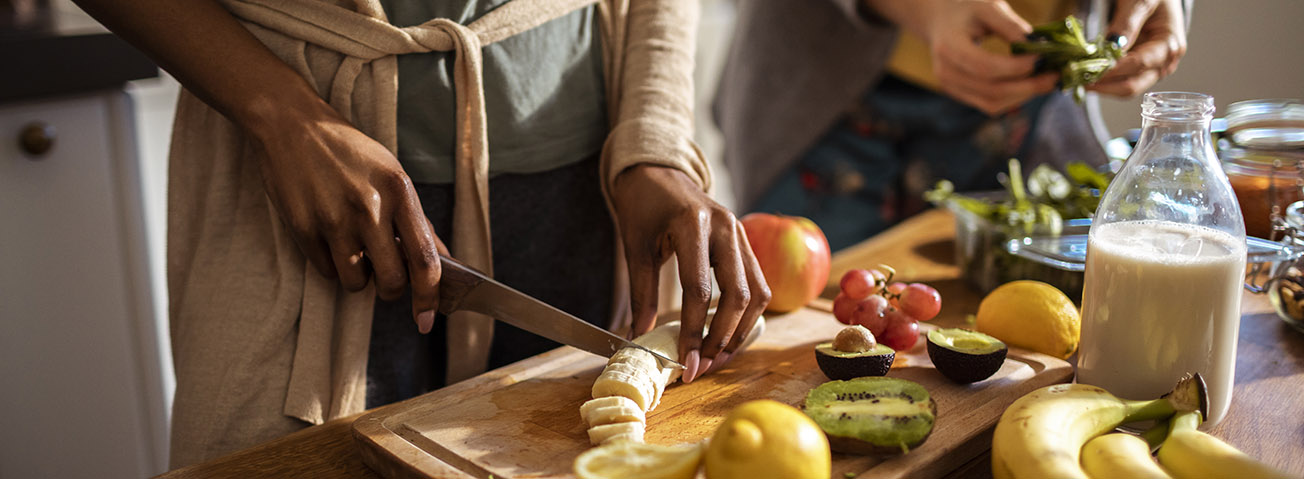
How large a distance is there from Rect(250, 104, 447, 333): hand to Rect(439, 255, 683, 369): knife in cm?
4

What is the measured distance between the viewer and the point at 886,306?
106 cm

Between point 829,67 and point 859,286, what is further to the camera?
point 829,67

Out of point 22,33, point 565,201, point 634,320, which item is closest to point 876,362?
point 634,320

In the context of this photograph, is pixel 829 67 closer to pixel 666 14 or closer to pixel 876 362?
pixel 666 14

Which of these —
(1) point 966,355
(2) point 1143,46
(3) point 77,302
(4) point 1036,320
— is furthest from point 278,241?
(2) point 1143,46

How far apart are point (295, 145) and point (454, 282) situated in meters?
0.20

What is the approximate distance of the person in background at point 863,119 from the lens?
5.71 feet

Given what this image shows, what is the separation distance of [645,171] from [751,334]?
220 mm

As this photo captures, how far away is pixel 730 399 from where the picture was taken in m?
0.94

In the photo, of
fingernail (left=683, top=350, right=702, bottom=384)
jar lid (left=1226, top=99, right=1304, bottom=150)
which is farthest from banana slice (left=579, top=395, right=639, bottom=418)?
jar lid (left=1226, top=99, right=1304, bottom=150)

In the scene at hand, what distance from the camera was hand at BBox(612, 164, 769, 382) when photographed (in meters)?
0.96

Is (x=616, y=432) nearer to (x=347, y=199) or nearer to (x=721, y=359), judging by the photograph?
(x=721, y=359)

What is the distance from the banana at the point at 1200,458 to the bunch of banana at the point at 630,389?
419 millimetres

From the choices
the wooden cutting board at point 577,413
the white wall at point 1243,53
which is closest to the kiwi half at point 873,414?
the wooden cutting board at point 577,413
